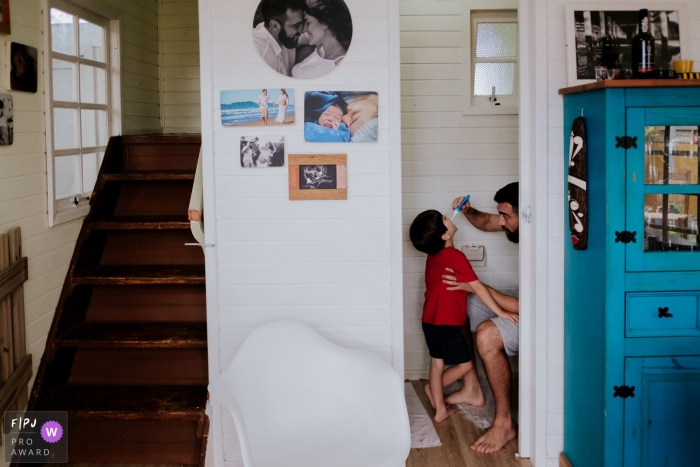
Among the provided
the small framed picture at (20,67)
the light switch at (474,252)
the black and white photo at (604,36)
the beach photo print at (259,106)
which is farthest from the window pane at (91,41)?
the black and white photo at (604,36)

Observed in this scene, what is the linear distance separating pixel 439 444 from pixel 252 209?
1647 millimetres

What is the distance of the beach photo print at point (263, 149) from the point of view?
136 inches

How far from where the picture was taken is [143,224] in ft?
13.9

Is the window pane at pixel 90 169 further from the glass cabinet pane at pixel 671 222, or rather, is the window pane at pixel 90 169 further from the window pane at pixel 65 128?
the glass cabinet pane at pixel 671 222

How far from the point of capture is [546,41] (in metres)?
3.40

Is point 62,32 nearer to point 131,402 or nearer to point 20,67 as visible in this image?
point 20,67

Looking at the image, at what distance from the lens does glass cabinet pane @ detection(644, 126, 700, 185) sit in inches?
118

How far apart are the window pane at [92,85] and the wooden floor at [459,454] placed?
3.05 m

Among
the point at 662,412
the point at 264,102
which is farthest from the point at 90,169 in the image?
the point at 662,412

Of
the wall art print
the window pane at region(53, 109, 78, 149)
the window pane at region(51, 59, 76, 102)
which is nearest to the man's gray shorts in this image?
the wall art print

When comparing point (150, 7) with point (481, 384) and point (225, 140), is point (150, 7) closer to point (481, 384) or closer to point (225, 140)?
point (225, 140)

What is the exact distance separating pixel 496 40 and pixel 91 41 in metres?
2.74

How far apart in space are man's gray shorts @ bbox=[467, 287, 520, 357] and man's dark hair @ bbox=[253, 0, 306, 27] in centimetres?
203

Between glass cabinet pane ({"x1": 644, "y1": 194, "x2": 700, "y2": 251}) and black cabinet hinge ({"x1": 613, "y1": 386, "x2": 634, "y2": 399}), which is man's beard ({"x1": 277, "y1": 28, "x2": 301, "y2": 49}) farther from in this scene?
black cabinet hinge ({"x1": 613, "y1": 386, "x2": 634, "y2": 399})
